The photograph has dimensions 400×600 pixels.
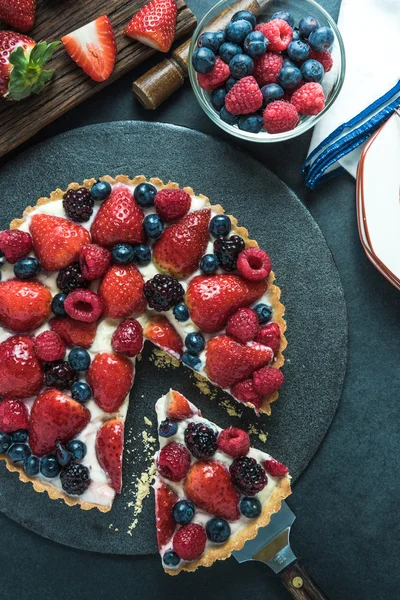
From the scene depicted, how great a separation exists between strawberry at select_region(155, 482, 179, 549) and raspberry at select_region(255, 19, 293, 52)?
2094 mm

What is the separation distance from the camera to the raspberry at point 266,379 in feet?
9.32

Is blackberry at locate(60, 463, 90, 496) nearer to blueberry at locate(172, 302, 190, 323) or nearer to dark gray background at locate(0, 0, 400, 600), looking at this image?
dark gray background at locate(0, 0, 400, 600)

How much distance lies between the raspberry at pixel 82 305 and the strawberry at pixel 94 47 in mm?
1124

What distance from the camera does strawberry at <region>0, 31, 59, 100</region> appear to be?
290cm

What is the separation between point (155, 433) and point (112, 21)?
2.07 m

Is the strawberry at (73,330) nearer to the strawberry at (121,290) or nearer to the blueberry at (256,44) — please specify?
the strawberry at (121,290)

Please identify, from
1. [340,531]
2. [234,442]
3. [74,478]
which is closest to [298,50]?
[234,442]

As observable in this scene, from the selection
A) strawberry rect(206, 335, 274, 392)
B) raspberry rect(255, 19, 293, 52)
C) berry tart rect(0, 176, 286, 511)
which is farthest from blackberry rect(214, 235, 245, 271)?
raspberry rect(255, 19, 293, 52)

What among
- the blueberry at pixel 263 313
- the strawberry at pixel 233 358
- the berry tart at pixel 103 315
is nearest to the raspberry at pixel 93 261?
the berry tart at pixel 103 315

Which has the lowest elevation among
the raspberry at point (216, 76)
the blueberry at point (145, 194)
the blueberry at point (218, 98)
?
the blueberry at point (145, 194)

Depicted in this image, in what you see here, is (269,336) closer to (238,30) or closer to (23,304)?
(23,304)

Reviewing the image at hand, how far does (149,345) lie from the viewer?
320cm

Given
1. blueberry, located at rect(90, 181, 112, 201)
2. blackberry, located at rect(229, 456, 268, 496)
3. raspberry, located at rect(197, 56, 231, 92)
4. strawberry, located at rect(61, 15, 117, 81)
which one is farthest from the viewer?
strawberry, located at rect(61, 15, 117, 81)

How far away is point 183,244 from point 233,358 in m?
0.55
